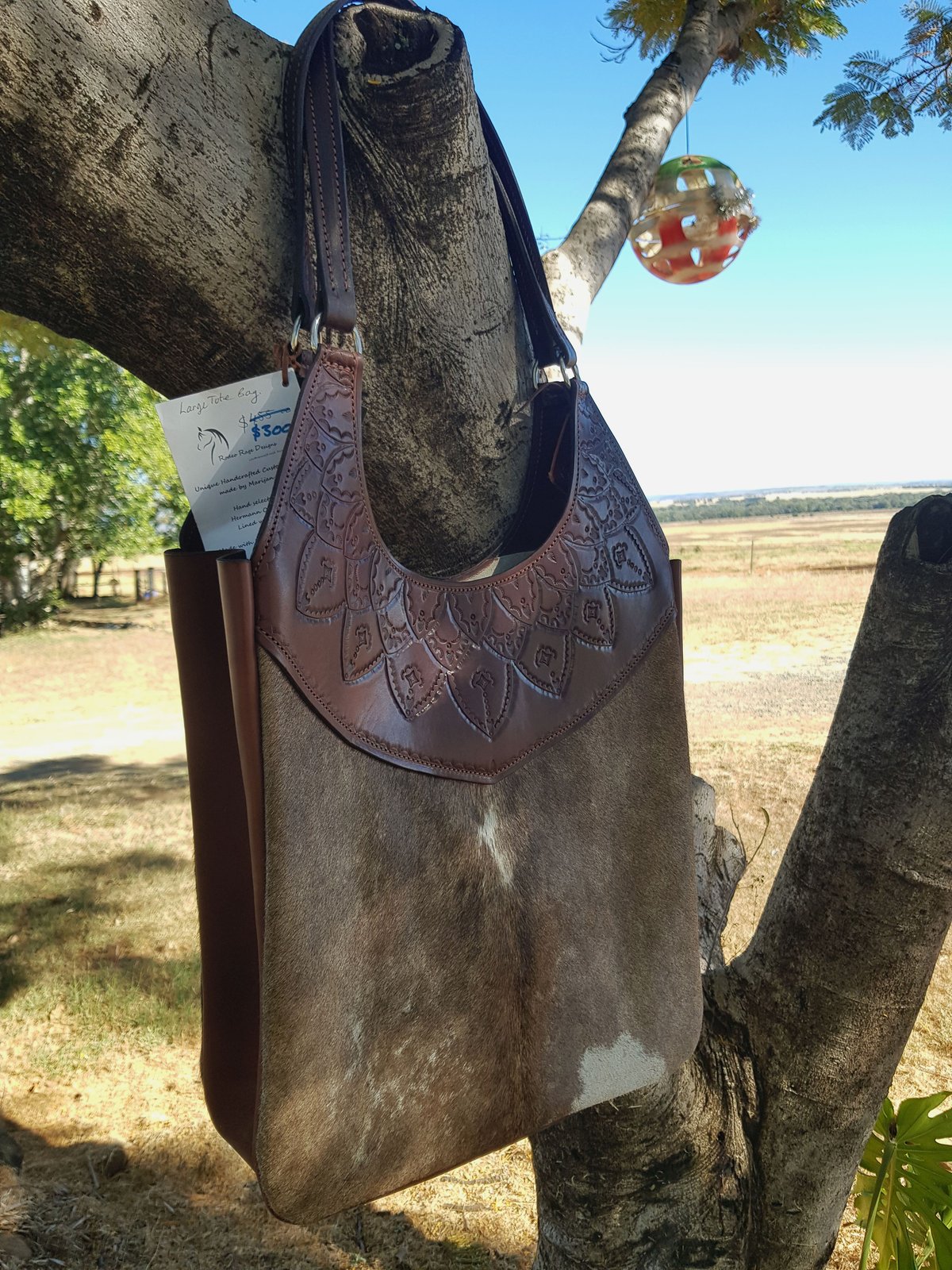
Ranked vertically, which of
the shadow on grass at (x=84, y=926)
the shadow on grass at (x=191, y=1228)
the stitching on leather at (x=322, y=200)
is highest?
the stitching on leather at (x=322, y=200)

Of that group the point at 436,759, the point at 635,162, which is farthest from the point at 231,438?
the point at 635,162

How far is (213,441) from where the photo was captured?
3.43 feet

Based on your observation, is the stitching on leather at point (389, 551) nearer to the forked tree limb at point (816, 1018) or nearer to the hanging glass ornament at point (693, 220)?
the forked tree limb at point (816, 1018)

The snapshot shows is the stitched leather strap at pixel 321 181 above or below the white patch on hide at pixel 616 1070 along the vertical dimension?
above

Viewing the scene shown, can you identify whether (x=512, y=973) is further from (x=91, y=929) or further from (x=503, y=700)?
(x=91, y=929)

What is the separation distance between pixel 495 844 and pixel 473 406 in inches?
21.1

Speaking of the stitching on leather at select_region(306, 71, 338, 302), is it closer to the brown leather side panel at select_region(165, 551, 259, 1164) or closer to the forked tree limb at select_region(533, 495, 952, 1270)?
the brown leather side panel at select_region(165, 551, 259, 1164)

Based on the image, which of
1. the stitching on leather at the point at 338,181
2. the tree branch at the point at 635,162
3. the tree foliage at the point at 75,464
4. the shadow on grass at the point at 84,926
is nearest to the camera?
the stitching on leather at the point at 338,181

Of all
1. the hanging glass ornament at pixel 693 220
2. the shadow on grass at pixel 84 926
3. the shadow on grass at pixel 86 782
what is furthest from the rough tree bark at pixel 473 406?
the shadow on grass at pixel 86 782

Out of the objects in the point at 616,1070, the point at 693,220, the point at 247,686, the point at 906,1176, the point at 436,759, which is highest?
the point at 693,220

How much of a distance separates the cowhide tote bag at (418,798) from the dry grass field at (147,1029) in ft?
5.50

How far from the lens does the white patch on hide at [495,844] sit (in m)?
1.08

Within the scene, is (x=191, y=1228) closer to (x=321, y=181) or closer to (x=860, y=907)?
(x=860, y=907)

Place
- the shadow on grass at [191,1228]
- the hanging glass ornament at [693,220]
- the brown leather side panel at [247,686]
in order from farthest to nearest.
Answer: the hanging glass ornament at [693,220] < the shadow on grass at [191,1228] < the brown leather side panel at [247,686]
